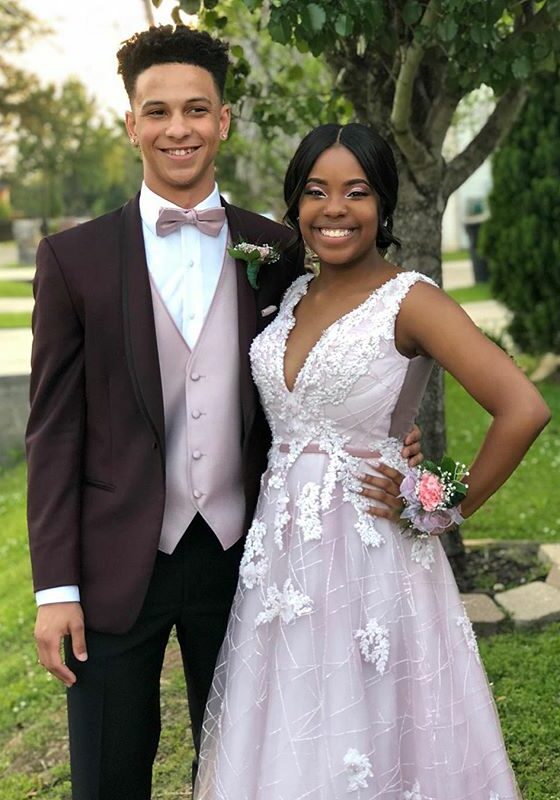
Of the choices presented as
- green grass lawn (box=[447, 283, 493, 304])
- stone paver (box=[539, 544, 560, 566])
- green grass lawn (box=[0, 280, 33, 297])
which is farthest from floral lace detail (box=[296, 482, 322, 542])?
green grass lawn (box=[0, 280, 33, 297])

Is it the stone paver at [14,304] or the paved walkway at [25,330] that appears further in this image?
the stone paver at [14,304]

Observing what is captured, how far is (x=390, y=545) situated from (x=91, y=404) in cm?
78

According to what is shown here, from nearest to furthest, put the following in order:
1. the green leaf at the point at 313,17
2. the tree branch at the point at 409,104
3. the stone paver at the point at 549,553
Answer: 1. the green leaf at the point at 313,17
2. the tree branch at the point at 409,104
3. the stone paver at the point at 549,553

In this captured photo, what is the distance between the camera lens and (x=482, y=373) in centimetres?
233

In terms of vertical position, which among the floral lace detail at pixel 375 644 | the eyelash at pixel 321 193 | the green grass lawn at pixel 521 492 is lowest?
the green grass lawn at pixel 521 492

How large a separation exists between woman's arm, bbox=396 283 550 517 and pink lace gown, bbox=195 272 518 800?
0.20ft

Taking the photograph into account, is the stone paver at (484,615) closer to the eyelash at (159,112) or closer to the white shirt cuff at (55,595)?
the white shirt cuff at (55,595)

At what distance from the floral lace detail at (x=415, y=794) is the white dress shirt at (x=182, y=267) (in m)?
0.90

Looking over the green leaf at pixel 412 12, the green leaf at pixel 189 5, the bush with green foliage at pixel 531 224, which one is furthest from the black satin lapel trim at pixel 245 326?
the bush with green foliage at pixel 531 224

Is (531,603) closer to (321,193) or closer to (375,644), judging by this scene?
(375,644)

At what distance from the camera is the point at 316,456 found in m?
2.54

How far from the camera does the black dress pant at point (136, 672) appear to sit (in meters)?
2.56

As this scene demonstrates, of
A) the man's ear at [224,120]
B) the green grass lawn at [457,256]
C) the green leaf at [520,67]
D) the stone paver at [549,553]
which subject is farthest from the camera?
the green grass lawn at [457,256]

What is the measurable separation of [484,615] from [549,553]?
753 mm
